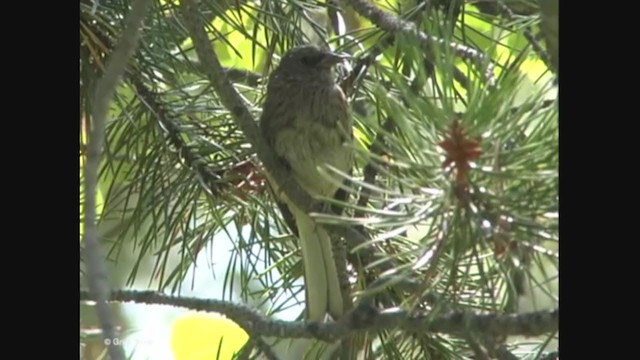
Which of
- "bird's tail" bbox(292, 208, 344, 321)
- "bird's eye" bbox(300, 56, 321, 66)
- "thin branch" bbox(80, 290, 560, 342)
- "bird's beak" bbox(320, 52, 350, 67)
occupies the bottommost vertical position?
"thin branch" bbox(80, 290, 560, 342)

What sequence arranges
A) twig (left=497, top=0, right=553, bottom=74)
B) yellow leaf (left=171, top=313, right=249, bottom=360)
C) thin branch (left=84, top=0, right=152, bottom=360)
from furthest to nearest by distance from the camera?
yellow leaf (left=171, top=313, right=249, bottom=360) → twig (left=497, top=0, right=553, bottom=74) → thin branch (left=84, top=0, right=152, bottom=360)

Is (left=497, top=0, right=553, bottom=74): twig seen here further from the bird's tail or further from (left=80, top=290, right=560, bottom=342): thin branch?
the bird's tail

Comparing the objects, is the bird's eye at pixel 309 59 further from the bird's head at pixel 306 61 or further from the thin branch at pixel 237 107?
the thin branch at pixel 237 107

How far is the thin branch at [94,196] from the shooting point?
711mm

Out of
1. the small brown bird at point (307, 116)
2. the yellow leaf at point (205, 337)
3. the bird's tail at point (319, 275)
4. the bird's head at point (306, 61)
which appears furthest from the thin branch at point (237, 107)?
the bird's head at point (306, 61)

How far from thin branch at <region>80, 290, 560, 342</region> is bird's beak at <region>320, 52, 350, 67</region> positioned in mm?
833

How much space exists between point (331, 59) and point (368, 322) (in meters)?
1.06

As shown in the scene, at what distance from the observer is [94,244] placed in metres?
0.73

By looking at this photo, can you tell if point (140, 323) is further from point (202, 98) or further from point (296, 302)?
point (202, 98)

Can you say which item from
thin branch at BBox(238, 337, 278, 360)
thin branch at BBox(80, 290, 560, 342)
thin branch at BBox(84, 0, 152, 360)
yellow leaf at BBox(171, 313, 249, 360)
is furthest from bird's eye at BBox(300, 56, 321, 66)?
thin branch at BBox(84, 0, 152, 360)

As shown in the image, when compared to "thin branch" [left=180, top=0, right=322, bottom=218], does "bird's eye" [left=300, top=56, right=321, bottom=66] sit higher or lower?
higher

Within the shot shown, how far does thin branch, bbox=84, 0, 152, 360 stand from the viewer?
71 cm

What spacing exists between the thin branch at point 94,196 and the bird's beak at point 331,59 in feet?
3.73
